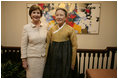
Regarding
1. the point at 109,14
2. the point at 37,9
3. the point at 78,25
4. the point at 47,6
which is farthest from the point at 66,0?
the point at 37,9

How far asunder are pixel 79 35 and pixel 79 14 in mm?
519

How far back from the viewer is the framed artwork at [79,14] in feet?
9.25

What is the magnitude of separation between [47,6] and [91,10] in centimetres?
102

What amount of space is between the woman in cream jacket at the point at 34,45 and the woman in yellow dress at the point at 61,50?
84 mm

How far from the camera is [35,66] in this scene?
1502mm

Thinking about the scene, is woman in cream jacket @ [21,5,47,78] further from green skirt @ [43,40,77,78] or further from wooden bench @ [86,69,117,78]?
wooden bench @ [86,69,117,78]

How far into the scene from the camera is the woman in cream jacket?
1398 millimetres

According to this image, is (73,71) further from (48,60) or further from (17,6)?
(17,6)

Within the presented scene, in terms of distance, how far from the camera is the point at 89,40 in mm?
3088

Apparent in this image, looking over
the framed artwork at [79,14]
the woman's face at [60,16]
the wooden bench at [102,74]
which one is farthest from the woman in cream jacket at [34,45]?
the framed artwork at [79,14]

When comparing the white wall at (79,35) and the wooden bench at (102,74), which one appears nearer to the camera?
the wooden bench at (102,74)

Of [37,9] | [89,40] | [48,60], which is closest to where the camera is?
[37,9]

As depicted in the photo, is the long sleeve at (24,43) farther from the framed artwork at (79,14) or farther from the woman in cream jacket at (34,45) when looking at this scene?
the framed artwork at (79,14)

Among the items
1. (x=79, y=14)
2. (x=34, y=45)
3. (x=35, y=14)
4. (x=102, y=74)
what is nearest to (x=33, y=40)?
(x=34, y=45)
